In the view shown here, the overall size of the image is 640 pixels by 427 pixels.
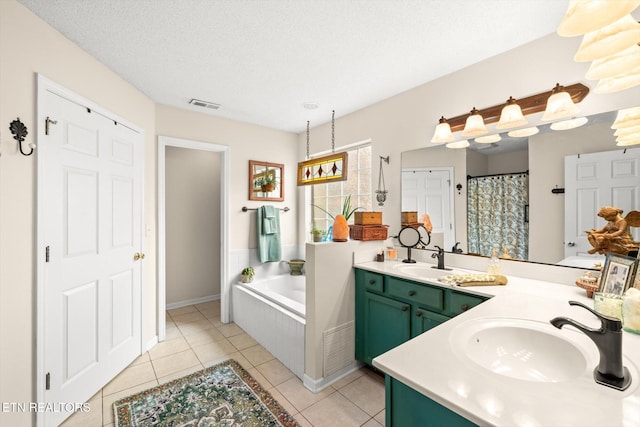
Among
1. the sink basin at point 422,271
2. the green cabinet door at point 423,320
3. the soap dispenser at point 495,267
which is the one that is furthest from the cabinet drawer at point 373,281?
the soap dispenser at point 495,267

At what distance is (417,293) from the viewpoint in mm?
1877

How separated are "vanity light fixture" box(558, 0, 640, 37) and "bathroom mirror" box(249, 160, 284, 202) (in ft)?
Answer: 10.4

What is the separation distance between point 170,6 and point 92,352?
7.78ft

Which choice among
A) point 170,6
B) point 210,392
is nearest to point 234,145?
point 170,6

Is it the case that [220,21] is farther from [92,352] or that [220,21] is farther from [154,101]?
[92,352]

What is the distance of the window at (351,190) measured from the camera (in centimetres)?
324

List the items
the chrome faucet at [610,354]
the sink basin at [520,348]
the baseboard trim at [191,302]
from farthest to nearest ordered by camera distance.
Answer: the baseboard trim at [191,302], the sink basin at [520,348], the chrome faucet at [610,354]

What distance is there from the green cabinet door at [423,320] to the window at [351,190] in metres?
1.42

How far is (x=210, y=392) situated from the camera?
82.0 inches

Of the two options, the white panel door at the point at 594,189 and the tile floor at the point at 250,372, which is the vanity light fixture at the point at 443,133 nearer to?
the white panel door at the point at 594,189

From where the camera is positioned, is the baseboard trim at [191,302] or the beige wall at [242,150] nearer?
the beige wall at [242,150]

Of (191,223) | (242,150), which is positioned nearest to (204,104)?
(242,150)

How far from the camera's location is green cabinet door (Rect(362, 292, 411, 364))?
1973 mm

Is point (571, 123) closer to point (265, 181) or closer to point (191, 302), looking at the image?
point (265, 181)
